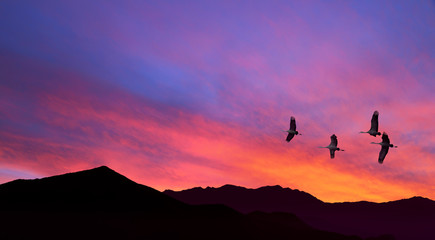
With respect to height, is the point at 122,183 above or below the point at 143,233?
above

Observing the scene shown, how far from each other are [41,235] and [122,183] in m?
52.9

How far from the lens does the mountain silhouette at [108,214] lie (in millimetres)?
85750

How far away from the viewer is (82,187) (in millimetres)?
125250

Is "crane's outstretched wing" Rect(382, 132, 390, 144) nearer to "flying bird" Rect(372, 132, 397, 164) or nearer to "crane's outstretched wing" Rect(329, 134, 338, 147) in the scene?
"flying bird" Rect(372, 132, 397, 164)

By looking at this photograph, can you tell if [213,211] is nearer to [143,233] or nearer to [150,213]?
[150,213]

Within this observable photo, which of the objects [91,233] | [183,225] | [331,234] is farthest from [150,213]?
[331,234]

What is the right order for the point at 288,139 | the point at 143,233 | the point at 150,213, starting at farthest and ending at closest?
the point at 150,213 → the point at 143,233 → the point at 288,139

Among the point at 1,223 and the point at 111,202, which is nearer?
the point at 1,223

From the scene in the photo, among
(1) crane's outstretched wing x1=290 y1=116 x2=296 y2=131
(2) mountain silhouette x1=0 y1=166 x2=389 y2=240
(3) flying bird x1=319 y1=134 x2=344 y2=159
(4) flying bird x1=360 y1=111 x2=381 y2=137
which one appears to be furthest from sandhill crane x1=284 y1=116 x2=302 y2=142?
(2) mountain silhouette x1=0 y1=166 x2=389 y2=240

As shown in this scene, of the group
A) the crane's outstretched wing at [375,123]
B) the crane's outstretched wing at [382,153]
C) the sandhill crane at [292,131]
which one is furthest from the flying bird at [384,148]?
the sandhill crane at [292,131]

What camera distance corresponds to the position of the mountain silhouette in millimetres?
85750

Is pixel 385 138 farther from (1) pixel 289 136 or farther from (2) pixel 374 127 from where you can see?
(1) pixel 289 136

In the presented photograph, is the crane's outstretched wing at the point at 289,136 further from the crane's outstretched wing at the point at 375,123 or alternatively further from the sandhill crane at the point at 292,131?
the crane's outstretched wing at the point at 375,123

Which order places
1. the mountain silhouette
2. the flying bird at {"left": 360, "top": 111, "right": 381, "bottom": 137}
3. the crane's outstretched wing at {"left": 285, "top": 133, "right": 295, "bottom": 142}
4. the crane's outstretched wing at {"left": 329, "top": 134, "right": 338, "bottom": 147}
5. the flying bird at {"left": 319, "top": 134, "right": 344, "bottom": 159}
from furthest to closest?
→ the mountain silhouette < the crane's outstretched wing at {"left": 329, "top": 134, "right": 338, "bottom": 147} < the flying bird at {"left": 319, "top": 134, "right": 344, "bottom": 159} < the crane's outstretched wing at {"left": 285, "top": 133, "right": 295, "bottom": 142} < the flying bird at {"left": 360, "top": 111, "right": 381, "bottom": 137}
